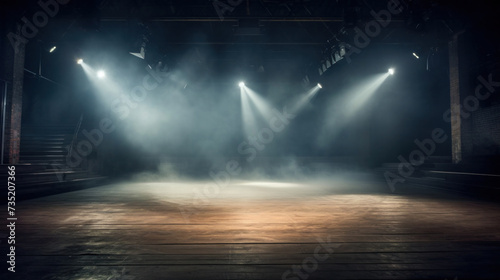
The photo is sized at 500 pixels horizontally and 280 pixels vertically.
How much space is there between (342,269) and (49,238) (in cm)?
295

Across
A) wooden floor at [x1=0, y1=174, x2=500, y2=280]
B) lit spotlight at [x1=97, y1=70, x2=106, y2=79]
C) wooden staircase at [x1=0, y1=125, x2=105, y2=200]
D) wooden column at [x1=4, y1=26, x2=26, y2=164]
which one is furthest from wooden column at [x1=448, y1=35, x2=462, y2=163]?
lit spotlight at [x1=97, y1=70, x2=106, y2=79]

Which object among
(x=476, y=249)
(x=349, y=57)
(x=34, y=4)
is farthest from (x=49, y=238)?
(x=349, y=57)

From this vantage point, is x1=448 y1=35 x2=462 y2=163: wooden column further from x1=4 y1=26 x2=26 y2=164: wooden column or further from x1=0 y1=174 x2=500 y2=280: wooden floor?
x1=4 y1=26 x2=26 y2=164: wooden column

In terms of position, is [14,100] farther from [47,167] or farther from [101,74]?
[101,74]

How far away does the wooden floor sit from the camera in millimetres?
2203

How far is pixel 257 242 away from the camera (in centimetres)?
288

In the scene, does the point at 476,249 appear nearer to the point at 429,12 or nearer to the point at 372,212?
the point at 372,212

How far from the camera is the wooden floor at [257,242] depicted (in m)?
2.20

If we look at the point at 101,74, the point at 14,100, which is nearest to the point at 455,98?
the point at 14,100

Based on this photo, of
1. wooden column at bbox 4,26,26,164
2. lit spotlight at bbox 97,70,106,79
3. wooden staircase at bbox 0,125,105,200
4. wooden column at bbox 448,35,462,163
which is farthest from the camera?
lit spotlight at bbox 97,70,106,79

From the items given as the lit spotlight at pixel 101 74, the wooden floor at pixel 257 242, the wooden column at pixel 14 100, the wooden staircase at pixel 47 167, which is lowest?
the wooden floor at pixel 257 242

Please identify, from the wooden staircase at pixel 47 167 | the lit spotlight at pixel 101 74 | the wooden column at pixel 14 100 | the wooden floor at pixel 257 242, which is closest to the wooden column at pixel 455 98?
the wooden floor at pixel 257 242

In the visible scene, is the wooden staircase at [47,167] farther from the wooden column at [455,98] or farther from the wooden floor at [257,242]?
the wooden column at [455,98]

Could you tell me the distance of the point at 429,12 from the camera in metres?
7.11
